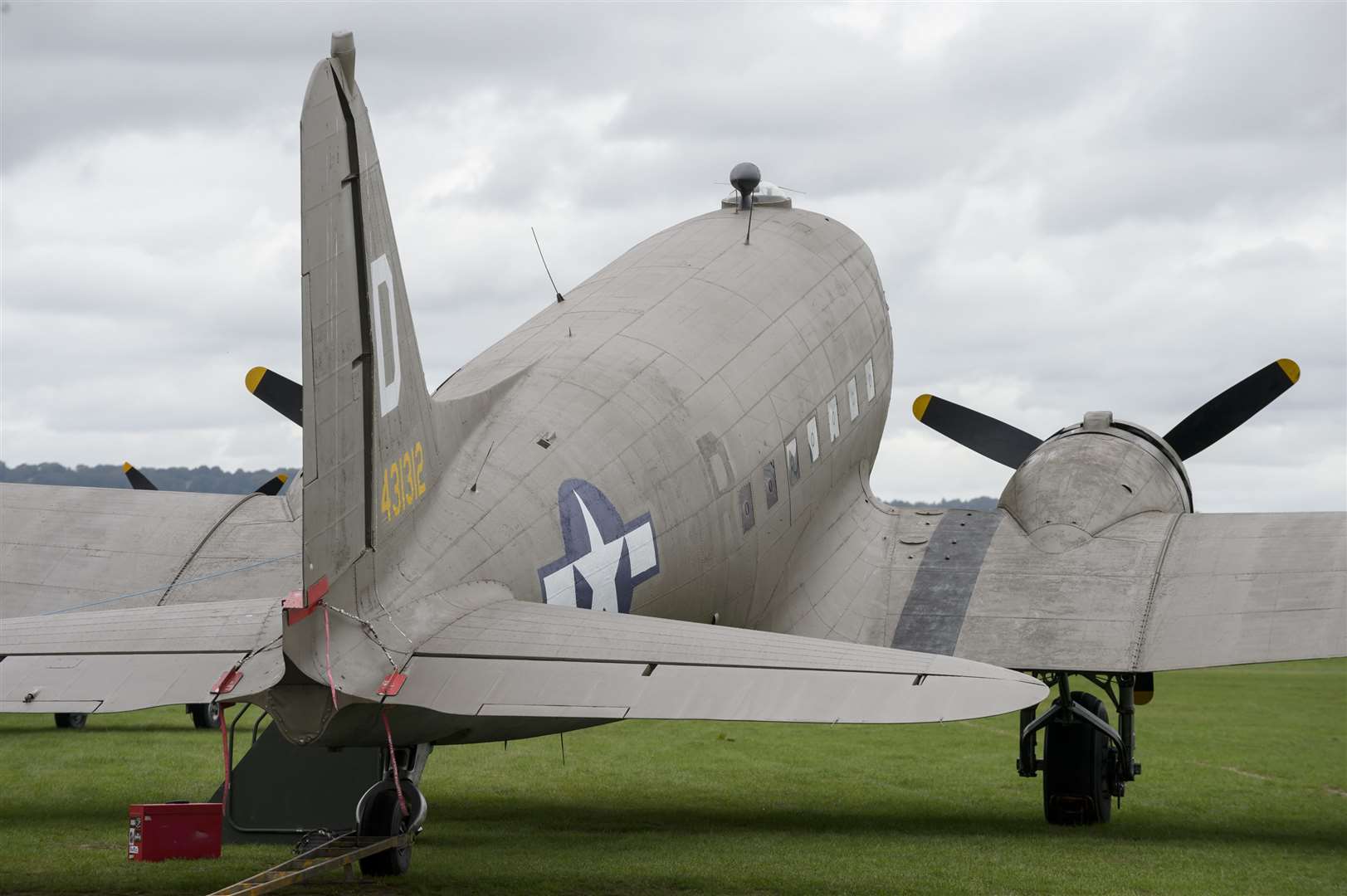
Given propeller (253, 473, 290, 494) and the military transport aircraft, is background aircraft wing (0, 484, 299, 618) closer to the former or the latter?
the military transport aircraft

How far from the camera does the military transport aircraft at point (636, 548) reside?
945 cm

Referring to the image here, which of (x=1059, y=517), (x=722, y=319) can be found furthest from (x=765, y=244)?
(x=1059, y=517)

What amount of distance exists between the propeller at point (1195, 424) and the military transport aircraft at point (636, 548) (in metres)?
0.07

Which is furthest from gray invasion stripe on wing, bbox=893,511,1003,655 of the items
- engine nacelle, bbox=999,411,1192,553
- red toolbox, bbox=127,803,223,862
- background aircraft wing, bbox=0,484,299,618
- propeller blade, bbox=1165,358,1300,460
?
red toolbox, bbox=127,803,223,862

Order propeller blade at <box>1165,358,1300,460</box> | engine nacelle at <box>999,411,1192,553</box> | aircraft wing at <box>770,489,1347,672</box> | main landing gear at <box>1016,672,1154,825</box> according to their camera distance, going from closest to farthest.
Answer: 1. aircraft wing at <box>770,489,1347,672</box>
2. main landing gear at <box>1016,672,1154,825</box>
3. engine nacelle at <box>999,411,1192,553</box>
4. propeller blade at <box>1165,358,1300,460</box>

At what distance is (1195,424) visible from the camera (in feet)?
65.9

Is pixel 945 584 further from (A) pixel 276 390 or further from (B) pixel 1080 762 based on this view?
(A) pixel 276 390

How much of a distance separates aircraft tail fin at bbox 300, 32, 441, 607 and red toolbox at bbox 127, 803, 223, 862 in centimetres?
240

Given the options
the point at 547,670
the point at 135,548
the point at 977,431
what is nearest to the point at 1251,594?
the point at 977,431

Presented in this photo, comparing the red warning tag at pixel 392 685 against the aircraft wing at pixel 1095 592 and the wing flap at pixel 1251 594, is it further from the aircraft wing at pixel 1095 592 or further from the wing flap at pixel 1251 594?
the wing flap at pixel 1251 594

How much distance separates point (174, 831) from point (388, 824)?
66.2 inches

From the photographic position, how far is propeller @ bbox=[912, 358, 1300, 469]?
64.9 ft

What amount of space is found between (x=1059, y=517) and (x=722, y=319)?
3973 mm

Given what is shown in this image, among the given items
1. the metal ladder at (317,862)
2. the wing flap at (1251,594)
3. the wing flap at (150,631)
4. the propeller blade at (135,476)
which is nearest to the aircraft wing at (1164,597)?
the wing flap at (1251,594)
